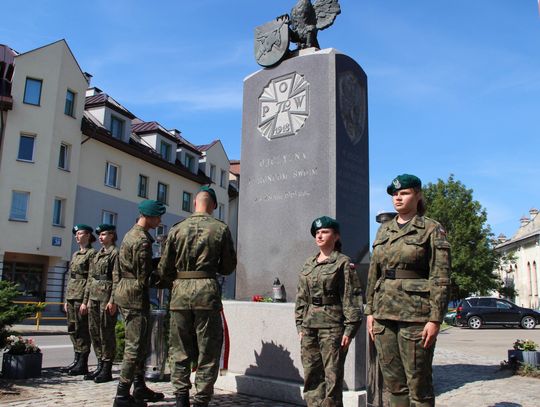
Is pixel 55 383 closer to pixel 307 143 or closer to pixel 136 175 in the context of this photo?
pixel 307 143

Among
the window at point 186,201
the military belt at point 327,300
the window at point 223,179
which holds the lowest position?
the military belt at point 327,300

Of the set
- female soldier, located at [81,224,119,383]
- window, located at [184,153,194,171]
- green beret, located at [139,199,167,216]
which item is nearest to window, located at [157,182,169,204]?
window, located at [184,153,194,171]

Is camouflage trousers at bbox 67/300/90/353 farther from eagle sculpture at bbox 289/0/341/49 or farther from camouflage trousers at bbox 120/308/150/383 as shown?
eagle sculpture at bbox 289/0/341/49

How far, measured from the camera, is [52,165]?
77.9 ft

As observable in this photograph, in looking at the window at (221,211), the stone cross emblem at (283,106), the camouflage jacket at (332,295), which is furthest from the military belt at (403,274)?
the window at (221,211)

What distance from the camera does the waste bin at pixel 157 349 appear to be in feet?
22.9

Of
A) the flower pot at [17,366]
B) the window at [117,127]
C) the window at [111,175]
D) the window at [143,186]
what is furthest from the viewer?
the window at [143,186]

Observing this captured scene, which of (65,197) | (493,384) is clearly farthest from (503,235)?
(493,384)

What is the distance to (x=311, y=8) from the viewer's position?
7.96 metres

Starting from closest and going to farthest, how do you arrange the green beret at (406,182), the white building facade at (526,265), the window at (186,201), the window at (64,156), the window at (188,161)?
the green beret at (406,182) → the window at (64,156) → the window at (186,201) → the window at (188,161) → the white building facade at (526,265)

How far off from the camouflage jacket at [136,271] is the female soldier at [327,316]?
5.73ft

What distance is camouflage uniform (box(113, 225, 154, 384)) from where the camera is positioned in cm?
556

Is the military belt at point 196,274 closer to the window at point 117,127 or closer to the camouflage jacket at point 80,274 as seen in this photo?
the camouflage jacket at point 80,274

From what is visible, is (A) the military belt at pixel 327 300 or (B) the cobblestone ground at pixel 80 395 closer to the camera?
(A) the military belt at pixel 327 300
